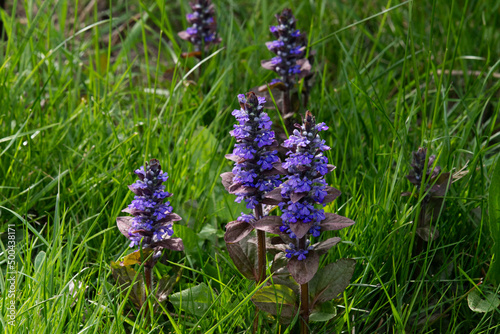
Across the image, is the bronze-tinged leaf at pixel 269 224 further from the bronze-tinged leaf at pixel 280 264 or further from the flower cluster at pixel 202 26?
the flower cluster at pixel 202 26

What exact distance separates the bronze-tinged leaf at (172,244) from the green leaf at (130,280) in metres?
0.17

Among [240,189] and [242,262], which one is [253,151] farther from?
[242,262]

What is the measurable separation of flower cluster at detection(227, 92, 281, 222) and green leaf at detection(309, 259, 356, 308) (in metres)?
0.41

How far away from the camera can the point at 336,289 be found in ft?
6.74

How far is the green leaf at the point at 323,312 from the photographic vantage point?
2.06 metres

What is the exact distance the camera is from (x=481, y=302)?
2203 millimetres

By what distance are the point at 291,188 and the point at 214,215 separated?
2.97 ft

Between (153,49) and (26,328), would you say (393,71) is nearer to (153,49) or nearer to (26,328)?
(153,49)

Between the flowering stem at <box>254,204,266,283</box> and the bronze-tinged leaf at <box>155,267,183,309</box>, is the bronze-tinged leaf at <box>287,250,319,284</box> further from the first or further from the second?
the bronze-tinged leaf at <box>155,267,183,309</box>

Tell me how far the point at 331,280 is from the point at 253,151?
63 centimetres

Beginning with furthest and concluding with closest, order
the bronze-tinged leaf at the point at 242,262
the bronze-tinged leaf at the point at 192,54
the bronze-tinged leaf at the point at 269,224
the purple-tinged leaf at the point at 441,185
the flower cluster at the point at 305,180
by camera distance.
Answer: the bronze-tinged leaf at the point at 192,54, the purple-tinged leaf at the point at 441,185, the bronze-tinged leaf at the point at 242,262, the bronze-tinged leaf at the point at 269,224, the flower cluster at the point at 305,180

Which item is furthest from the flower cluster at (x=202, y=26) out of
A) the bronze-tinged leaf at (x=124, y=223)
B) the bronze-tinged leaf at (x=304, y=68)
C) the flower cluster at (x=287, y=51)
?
the bronze-tinged leaf at (x=124, y=223)

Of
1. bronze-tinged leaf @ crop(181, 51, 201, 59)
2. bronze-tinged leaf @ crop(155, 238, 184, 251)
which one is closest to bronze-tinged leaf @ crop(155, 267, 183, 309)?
bronze-tinged leaf @ crop(155, 238, 184, 251)

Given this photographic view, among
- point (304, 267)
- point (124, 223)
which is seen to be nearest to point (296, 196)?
point (304, 267)
